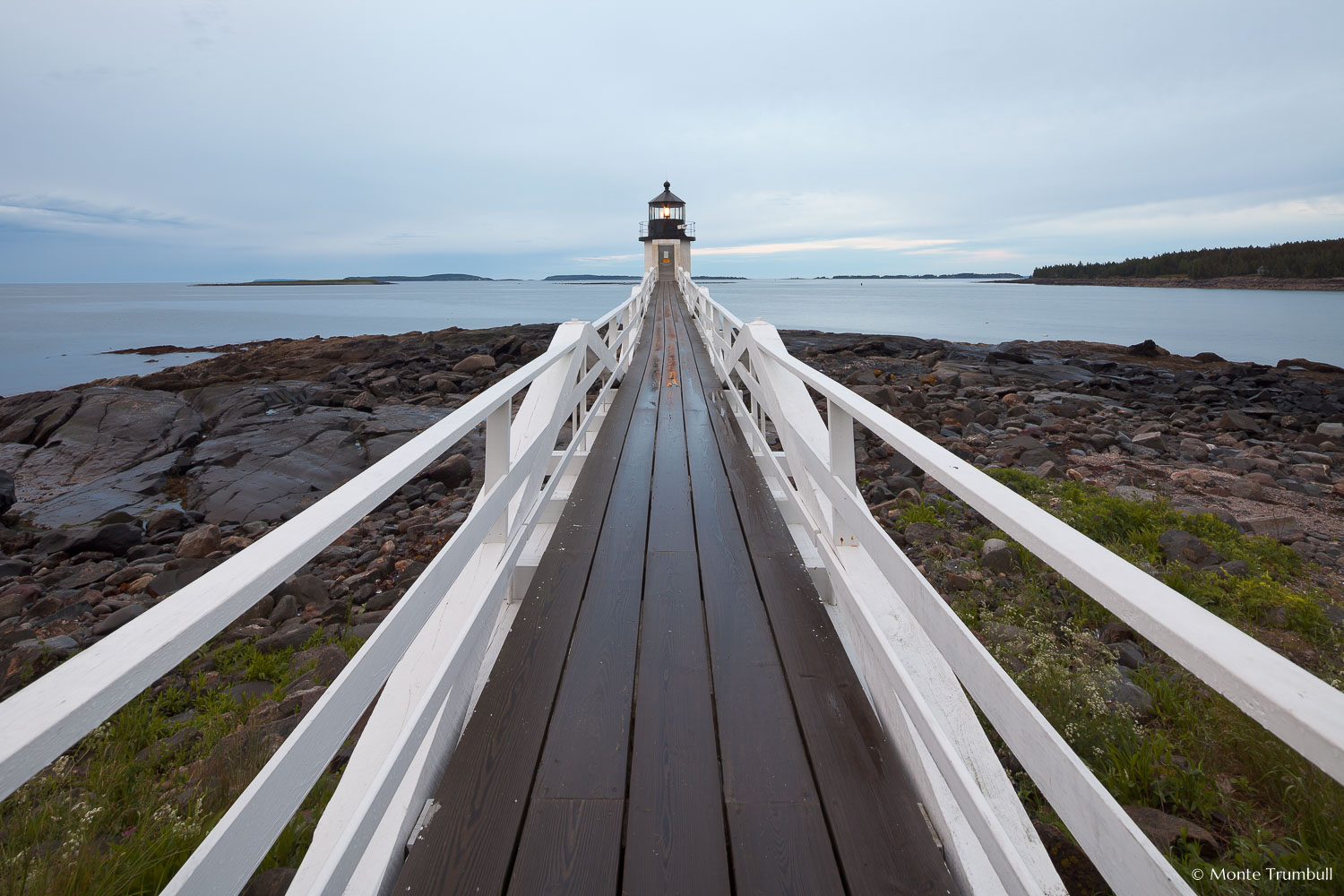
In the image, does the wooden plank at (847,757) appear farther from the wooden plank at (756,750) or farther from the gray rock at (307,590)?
the gray rock at (307,590)

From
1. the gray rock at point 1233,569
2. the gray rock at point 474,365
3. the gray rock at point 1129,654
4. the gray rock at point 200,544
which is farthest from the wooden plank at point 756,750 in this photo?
the gray rock at point 474,365

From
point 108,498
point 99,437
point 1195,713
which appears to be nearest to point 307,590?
point 1195,713

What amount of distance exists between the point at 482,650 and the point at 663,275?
34.1m

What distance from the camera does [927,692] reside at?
2.14 metres

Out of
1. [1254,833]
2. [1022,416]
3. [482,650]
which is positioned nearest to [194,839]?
[482,650]

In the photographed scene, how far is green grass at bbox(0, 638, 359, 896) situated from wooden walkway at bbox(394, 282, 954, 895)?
0.92 metres

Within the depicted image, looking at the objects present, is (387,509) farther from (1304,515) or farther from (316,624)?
(1304,515)

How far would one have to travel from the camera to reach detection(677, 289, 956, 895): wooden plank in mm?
1728

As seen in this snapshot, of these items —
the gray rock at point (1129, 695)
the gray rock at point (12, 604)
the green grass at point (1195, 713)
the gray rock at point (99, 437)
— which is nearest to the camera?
the green grass at point (1195, 713)

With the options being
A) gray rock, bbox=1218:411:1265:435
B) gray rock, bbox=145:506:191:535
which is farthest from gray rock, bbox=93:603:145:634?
gray rock, bbox=1218:411:1265:435

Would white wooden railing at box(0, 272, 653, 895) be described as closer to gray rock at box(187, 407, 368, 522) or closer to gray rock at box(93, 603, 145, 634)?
gray rock at box(93, 603, 145, 634)

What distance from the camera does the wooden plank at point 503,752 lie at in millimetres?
1727

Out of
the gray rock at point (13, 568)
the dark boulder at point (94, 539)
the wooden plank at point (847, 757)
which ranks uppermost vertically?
the wooden plank at point (847, 757)

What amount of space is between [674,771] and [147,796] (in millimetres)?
2397
